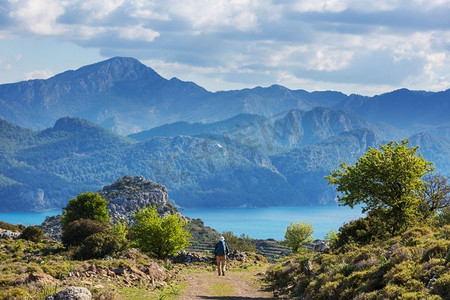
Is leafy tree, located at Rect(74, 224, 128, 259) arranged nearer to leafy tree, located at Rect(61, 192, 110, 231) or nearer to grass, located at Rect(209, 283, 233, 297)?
grass, located at Rect(209, 283, 233, 297)

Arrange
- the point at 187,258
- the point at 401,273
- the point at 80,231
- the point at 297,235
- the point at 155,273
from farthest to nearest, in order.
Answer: the point at 297,235 < the point at 80,231 < the point at 187,258 < the point at 155,273 < the point at 401,273

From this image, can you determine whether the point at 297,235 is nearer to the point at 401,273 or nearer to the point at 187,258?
the point at 187,258

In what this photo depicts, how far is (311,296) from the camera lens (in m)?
21.5

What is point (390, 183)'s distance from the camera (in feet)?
109

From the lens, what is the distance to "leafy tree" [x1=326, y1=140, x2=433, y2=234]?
32.7 metres

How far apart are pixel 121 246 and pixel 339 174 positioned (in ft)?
58.0

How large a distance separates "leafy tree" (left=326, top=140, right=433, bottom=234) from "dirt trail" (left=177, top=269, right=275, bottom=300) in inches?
346

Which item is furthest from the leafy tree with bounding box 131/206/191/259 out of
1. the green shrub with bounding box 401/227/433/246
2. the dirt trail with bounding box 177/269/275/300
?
the green shrub with bounding box 401/227/433/246

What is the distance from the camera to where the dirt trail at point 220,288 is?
80.8 feet

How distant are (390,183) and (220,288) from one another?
1326 cm

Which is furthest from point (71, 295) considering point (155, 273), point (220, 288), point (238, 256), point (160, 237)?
point (238, 256)

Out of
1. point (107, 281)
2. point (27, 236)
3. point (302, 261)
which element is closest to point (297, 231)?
point (27, 236)

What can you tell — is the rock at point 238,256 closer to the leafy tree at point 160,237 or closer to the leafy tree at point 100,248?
the leafy tree at point 160,237

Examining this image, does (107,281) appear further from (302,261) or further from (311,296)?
(302,261)
